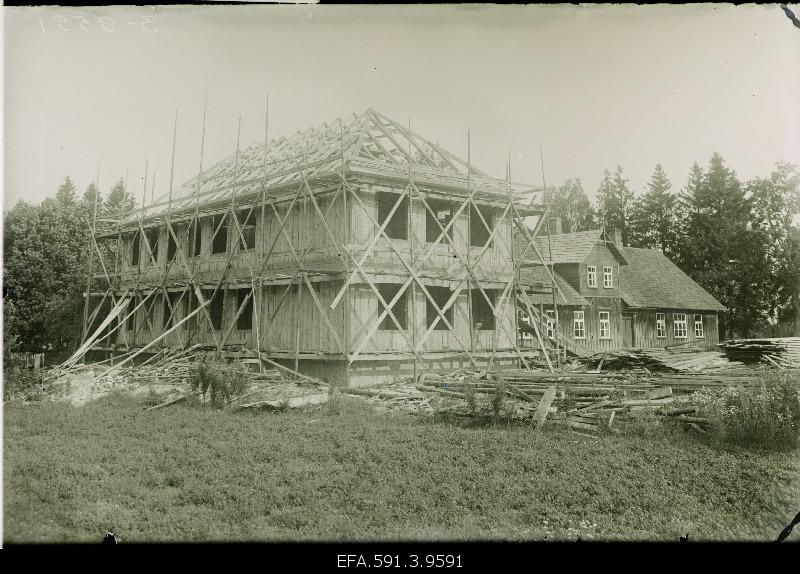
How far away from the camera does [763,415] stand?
8969 mm

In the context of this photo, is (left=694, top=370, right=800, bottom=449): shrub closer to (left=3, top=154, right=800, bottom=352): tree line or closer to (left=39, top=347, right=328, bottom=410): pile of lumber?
(left=3, top=154, right=800, bottom=352): tree line

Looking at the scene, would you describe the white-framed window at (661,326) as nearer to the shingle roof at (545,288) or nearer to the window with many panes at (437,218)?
the shingle roof at (545,288)

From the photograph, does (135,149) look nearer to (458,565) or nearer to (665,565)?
(458,565)

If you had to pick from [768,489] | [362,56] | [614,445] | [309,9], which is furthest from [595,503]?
[309,9]

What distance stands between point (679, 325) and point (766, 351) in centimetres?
1055

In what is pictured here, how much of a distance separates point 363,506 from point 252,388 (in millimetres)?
6414

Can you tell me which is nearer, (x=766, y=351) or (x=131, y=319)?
(x=766, y=351)

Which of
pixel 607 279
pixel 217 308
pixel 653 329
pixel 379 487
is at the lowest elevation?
pixel 379 487

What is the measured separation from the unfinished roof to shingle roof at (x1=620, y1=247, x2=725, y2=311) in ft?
27.6

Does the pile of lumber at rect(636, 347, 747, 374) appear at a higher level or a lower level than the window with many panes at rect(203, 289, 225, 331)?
lower

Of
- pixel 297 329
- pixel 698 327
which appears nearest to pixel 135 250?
pixel 297 329

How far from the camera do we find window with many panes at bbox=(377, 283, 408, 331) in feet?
53.8

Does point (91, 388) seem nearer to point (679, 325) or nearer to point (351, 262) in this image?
point (351, 262)

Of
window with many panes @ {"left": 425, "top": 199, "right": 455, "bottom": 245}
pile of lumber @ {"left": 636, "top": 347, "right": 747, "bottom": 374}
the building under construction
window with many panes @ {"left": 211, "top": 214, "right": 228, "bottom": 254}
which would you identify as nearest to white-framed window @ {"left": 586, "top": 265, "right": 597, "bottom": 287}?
the building under construction
